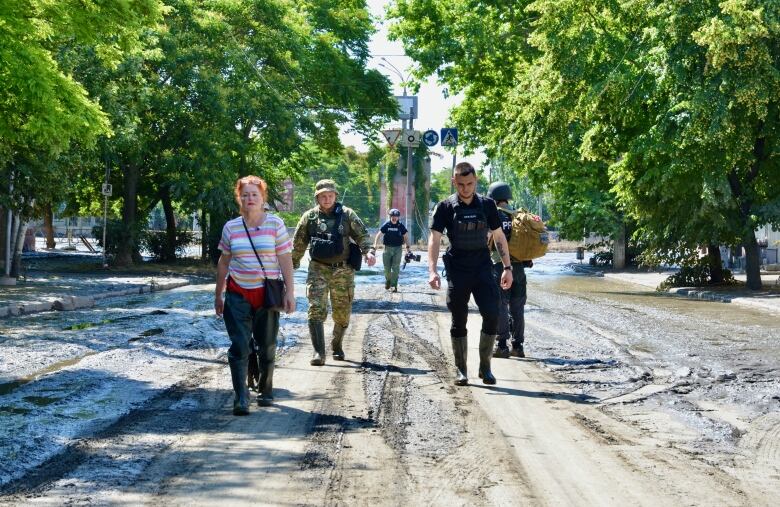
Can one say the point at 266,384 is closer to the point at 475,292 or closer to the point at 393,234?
the point at 475,292

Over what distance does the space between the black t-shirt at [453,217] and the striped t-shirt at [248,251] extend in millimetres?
1837

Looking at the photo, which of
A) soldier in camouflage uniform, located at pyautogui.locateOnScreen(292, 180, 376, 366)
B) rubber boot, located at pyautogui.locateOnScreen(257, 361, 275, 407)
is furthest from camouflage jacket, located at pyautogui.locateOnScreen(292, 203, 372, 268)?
rubber boot, located at pyautogui.locateOnScreen(257, 361, 275, 407)

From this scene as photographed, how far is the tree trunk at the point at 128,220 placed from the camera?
37.4 metres

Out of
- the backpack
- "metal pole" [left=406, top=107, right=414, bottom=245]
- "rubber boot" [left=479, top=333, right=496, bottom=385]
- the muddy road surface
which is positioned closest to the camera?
the muddy road surface

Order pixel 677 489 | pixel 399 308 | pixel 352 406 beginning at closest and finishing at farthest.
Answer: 1. pixel 677 489
2. pixel 352 406
3. pixel 399 308

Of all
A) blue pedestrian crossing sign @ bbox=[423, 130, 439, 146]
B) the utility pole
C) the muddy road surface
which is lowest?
the muddy road surface

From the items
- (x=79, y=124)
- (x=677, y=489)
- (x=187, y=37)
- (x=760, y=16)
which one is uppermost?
(x=187, y=37)

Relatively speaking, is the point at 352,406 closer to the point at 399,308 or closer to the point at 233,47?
Answer: the point at 399,308

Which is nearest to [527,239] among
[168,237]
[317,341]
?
[317,341]

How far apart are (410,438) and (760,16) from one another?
1771 cm

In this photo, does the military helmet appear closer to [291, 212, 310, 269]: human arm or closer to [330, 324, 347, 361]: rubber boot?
[291, 212, 310, 269]: human arm

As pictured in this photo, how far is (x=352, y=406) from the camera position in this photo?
8273 mm

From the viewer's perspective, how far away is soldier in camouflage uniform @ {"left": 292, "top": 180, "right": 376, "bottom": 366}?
35.7ft

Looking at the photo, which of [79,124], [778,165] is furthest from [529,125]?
[79,124]
